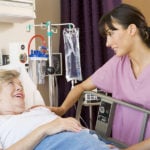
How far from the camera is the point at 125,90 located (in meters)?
1.84

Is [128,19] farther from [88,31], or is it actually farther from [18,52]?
[88,31]

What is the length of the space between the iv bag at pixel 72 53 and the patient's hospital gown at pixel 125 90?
60cm

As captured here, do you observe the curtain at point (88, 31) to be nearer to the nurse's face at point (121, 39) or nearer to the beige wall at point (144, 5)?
the beige wall at point (144, 5)

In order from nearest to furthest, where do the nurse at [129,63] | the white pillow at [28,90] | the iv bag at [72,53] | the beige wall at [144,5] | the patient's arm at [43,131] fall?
the patient's arm at [43,131] < the nurse at [129,63] < the white pillow at [28,90] < the iv bag at [72,53] < the beige wall at [144,5]

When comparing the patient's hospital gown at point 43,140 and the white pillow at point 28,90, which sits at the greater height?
the white pillow at point 28,90

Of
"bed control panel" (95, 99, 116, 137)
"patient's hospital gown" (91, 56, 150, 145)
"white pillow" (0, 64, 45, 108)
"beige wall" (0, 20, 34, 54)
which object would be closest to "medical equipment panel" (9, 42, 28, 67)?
"beige wall" (0, 20, 34, 54)

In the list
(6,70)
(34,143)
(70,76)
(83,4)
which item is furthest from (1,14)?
(34,143)

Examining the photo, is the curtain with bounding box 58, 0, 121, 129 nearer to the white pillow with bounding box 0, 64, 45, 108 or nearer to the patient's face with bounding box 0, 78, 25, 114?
the white pillow with bounding box 0, 64, 45, 108

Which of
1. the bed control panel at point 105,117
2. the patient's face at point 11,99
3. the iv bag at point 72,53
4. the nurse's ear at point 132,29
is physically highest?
the nurse's ear at point 132,29

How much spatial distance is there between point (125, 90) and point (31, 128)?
62 centimetres

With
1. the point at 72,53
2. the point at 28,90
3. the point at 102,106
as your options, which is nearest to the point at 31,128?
the point at 102,106

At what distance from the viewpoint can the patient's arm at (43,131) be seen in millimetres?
1360

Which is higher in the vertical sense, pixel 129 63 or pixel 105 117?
pixel 129 63

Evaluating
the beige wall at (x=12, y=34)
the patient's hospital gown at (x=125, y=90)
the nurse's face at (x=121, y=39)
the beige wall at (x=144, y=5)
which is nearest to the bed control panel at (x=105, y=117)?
the patient's hospital gown at (x=125, y=90)
